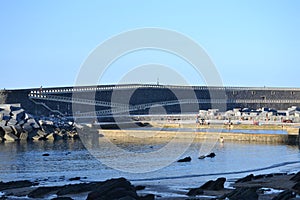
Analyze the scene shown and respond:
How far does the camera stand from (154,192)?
819 inches

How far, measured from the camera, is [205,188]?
2059 cm

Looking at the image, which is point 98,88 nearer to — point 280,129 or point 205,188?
point 280,129

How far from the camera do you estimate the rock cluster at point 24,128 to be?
168ft

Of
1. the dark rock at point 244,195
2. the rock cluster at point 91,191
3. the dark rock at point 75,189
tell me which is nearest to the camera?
the dark rock at point 244,195

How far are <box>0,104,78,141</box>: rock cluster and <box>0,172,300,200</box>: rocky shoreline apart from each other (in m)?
27.7

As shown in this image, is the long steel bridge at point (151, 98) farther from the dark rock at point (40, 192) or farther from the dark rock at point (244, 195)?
the dark rock at point (244, 195)

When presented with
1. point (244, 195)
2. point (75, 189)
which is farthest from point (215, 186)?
point (75, 189)

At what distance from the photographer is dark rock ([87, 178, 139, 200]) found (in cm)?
1781

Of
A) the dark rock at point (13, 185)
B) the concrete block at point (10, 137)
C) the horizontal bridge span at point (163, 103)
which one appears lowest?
the dark rock at point (13, 185)

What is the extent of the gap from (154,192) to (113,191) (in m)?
3.02

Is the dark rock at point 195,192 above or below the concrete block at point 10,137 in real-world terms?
below

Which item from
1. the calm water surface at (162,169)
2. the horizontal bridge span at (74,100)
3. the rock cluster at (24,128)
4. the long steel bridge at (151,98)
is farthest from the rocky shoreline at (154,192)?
the long steel bridge at (151,98)

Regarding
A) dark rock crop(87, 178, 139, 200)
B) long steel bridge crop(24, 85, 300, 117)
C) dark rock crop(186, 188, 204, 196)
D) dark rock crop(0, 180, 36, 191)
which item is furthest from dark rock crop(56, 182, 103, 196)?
long steel bridge crop(24, 85, 300, 117)

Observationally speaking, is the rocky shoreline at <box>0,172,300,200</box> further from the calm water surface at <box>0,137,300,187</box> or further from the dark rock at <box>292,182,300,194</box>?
the calm water surface at <box>0,137,300,187</box>
